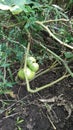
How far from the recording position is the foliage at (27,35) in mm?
1934

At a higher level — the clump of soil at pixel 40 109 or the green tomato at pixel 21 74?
the green tomato at pixel 21 74

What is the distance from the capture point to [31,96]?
1967mm

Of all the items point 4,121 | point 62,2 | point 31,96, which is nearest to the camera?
point 4,121

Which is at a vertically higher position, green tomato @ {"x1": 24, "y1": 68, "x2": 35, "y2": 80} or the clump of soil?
green tomato @ {"x1": 24, "y1": 68, "x2": 35, "y2": 80}

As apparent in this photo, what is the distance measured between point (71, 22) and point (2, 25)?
18.0 inches

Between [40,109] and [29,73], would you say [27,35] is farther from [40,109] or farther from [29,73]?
[40,109]

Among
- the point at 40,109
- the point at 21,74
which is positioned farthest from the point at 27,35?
the point at 40,109

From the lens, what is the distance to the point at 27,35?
2.04 m

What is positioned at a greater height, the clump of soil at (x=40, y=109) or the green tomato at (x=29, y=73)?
the green tomato at (x=29, y=73)

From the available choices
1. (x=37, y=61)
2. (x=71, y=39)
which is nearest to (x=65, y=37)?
(x=71, y=39)

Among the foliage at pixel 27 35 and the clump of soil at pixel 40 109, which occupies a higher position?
the foliage at pixel 27 35

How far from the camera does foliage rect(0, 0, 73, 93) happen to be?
193cm

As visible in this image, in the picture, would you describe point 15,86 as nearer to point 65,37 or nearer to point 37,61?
point 37,61

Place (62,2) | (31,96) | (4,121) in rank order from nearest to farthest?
(4,121), (31,96), (62,2)
